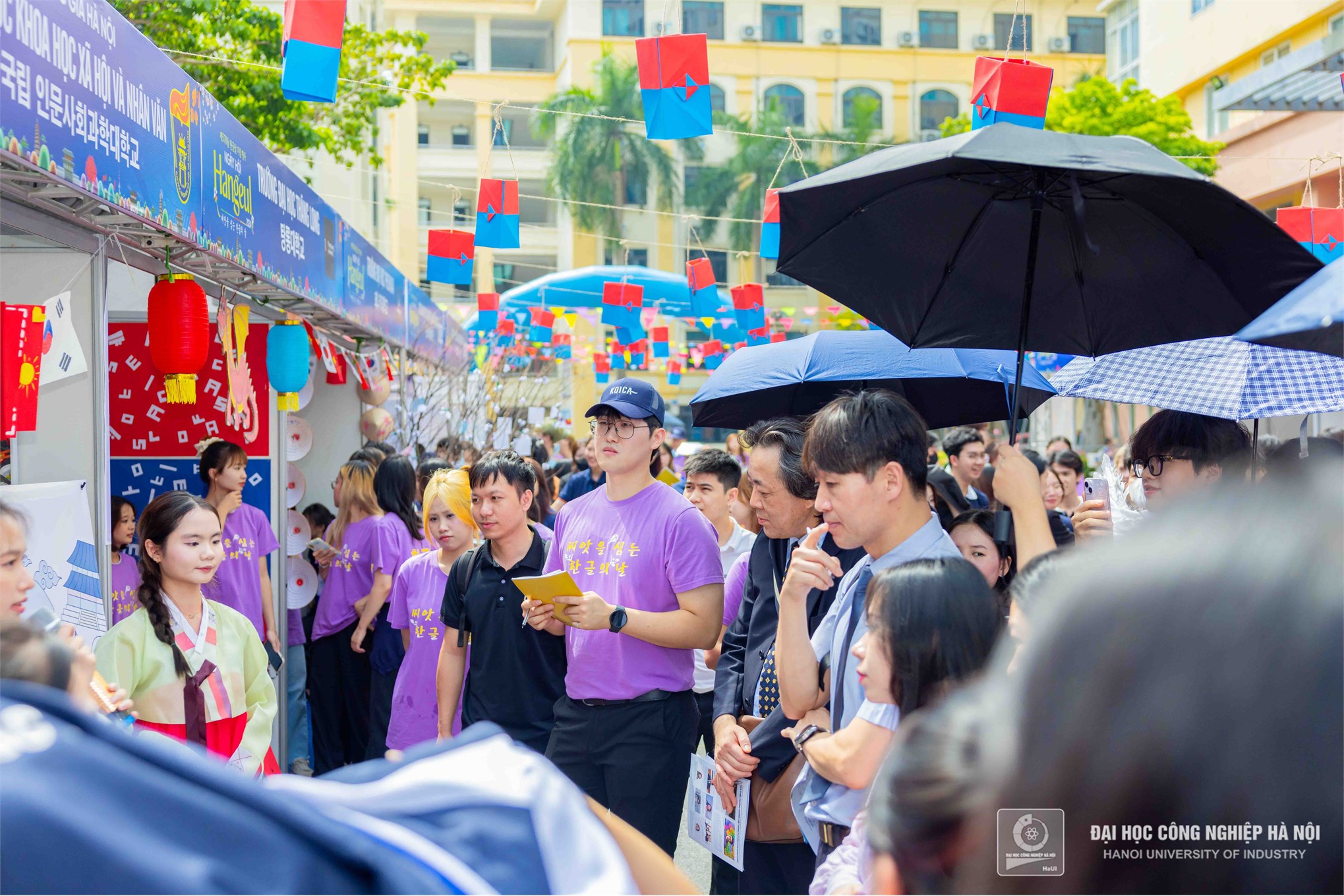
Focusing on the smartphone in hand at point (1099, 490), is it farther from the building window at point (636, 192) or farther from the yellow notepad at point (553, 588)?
the building window at point (636, 192)

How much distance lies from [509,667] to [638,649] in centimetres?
62

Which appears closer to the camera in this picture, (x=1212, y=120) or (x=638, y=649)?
(x=638, y=649)

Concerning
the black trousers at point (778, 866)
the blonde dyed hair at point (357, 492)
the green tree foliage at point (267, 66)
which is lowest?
the black trousers at point (778, 866)

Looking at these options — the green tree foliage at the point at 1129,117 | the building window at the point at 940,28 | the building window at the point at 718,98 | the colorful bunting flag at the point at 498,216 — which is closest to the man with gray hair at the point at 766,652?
the colorful bunting flag at the point at 498,216

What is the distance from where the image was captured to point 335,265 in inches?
277

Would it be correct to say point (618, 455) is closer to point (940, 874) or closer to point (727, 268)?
point (940, 874)

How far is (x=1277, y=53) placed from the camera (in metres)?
22.1

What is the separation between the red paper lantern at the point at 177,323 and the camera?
4695 mm

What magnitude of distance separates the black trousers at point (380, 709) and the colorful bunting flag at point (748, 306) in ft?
31.7

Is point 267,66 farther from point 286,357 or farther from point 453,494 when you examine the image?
point 453,494

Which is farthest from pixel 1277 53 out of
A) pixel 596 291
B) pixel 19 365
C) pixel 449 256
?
pixel 19 365

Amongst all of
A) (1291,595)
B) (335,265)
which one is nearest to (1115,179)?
(1291,595)

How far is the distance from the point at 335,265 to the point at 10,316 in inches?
139

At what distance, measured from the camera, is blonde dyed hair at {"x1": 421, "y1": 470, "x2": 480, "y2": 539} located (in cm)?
511
